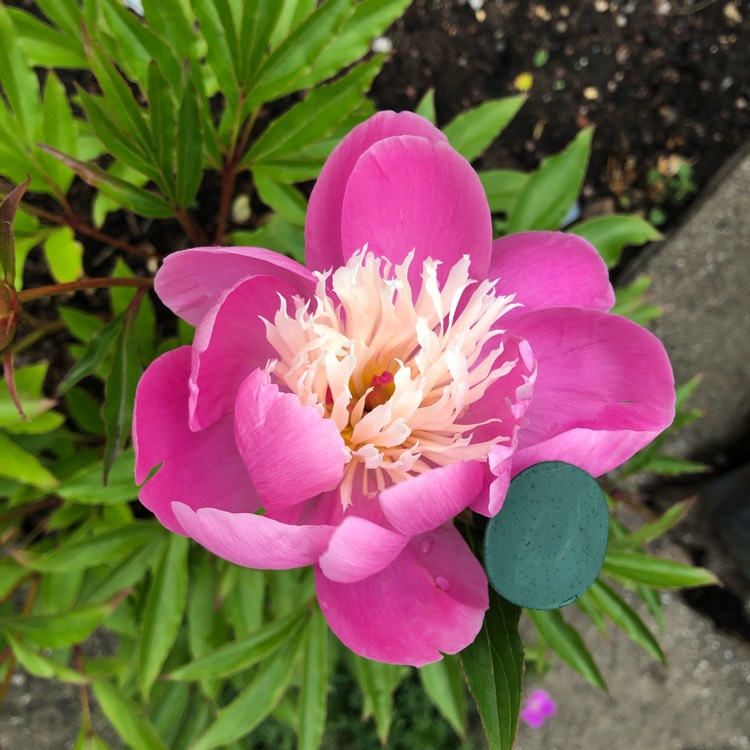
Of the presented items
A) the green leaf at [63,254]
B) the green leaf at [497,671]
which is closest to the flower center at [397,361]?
the green leaf at [497,671]

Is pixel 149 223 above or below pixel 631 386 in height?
below

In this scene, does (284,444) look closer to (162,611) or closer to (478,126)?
(162,611)

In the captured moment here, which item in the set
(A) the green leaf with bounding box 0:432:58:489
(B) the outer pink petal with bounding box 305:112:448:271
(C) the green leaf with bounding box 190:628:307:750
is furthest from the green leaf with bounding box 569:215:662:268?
(A) the green leaf with bounding box 0:432:58:489

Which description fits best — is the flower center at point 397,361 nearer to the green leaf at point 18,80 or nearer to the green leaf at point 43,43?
the green leaf at point 18,80

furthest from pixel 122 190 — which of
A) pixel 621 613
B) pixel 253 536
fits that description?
pixel 621 613

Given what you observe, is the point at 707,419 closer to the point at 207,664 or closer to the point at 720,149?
the point at 720,149

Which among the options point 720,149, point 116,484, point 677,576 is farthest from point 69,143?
point 720,149

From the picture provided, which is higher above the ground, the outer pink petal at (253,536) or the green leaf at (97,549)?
the outer pink petal at (253,536)
